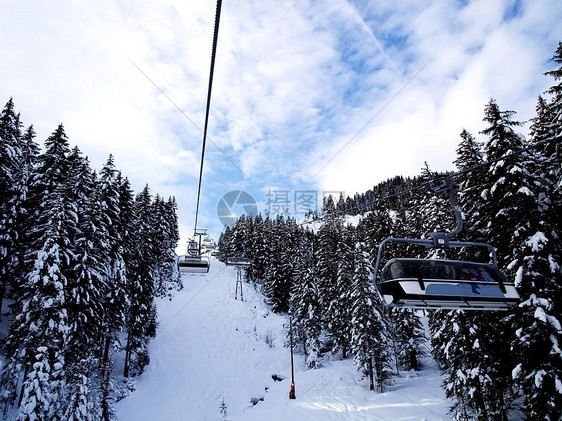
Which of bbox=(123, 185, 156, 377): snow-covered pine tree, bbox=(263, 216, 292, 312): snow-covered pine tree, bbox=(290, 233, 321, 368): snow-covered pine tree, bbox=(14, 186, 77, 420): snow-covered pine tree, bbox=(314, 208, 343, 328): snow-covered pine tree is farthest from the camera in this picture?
bbox=(263, 216, 292, 312): snow-covered pine tree

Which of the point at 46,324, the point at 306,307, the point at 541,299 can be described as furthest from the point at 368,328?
the point at 46,324

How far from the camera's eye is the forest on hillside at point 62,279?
17.4 m

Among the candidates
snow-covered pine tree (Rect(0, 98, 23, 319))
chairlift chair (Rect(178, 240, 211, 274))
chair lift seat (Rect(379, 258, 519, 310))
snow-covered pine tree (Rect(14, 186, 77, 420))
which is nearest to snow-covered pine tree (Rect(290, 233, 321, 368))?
chairlift chair (Rect(178, 240, 211, 274))

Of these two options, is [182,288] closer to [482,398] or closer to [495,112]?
[482,398]

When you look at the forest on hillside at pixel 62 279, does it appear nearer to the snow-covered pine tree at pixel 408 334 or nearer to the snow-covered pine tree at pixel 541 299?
the snow-covered pine tree at pixel 541 299

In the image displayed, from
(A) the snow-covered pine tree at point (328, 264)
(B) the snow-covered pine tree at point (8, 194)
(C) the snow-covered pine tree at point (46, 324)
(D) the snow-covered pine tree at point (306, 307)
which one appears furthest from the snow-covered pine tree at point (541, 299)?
(B) the snow-covered pine tree at point (8, 194)

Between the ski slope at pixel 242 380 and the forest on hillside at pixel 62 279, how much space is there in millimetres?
4329

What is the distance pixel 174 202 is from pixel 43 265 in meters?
53.2

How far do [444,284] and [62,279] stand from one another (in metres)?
22.2

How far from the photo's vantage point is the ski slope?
23.1m

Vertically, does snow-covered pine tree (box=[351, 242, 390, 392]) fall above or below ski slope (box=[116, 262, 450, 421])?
above

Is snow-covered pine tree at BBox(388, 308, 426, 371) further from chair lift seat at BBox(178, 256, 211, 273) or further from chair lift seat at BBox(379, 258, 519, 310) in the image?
chair lift seat at BBox(379, 258, 519, 310)

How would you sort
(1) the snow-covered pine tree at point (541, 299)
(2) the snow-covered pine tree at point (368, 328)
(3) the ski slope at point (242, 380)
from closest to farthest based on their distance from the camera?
1. (1) the snow-covered pine tree at point (541, 299)
2. (3) the ski slope at point (242, 380)
3. (2) the snow-covered pine tree at point (368, 328)

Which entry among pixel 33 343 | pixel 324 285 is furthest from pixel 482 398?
pixel 324 285
